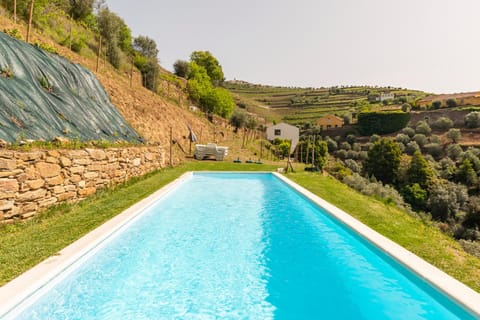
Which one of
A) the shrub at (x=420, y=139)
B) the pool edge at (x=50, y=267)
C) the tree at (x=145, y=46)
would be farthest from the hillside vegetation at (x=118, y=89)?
the shrub at (x=420, y=139)

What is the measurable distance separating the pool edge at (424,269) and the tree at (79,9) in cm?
3505

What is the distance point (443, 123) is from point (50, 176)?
6017cm

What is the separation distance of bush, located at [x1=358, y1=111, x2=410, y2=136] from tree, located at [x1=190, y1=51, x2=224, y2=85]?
3030 centimetres

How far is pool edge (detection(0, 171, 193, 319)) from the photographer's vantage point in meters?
2.76

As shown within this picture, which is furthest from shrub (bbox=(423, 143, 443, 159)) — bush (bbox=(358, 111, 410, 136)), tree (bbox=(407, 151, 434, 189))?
tree (bbox=(407, 151, 434, 189))

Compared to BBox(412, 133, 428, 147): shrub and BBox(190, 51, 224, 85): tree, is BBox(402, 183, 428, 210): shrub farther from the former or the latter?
BBox(190, 51, 224, 85): tree

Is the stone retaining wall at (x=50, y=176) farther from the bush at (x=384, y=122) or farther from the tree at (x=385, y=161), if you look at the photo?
the bush at (x=384, y=122)

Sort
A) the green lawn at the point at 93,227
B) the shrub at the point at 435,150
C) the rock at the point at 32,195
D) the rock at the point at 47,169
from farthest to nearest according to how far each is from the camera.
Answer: the shrub at the point at 435,150, the rock at the point at 47,169, the rock at the point at 32,195, the green lawn at the point at 93,227

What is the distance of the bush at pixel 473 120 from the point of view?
157 ft

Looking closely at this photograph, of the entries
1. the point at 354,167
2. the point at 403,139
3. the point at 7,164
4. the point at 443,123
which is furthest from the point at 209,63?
the point at 7,164

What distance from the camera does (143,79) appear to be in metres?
31.2

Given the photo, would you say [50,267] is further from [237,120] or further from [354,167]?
[237,120]

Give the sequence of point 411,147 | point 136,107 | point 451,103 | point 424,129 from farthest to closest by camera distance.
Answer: point 451,103 < point 424,129 < point 411,147 < point 136,107

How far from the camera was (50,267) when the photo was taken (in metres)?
3.36
